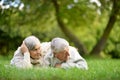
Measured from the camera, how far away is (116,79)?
26.6ft

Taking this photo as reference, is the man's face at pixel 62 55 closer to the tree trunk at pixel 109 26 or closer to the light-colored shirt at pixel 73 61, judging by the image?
the light-colored shirt at pixel 73 61

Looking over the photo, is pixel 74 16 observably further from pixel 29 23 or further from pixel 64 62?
pixel 64 62

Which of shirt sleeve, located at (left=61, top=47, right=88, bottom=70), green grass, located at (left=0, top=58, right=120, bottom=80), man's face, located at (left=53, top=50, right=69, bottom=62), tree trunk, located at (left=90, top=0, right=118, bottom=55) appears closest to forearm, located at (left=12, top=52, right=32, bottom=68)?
man's face, located at (left=53, top=50, right=69, bottom=62)

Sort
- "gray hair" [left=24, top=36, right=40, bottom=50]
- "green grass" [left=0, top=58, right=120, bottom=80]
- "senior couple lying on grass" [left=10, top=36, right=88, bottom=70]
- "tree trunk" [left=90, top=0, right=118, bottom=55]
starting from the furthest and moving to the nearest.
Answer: "tree trunk" [left=90, top=0, right=118, bottom=55] → "gray hair" [left=24, top=36, right=40, bottom=50] → "senior couple lying on grass" [left=10, top=36, right=88, bottom=70] → "green grass" [left=0, top=58, right=120, bottom=80]

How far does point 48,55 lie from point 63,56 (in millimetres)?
468

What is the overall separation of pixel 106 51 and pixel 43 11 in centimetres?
2130

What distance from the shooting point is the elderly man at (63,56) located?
9742 mm

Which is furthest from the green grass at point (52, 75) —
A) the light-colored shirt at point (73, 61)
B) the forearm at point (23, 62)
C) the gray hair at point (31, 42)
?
the gray hair at point (31, 42)

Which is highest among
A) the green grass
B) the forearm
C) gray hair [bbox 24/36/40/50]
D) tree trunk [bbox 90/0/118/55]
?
gray hair [bbox 24/36/40/50]

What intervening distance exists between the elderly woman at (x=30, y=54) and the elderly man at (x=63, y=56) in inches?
8.1

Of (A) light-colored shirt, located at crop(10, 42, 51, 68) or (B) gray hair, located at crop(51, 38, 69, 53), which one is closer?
(B) gray hair, located at crop(51, 38, 69, 53)

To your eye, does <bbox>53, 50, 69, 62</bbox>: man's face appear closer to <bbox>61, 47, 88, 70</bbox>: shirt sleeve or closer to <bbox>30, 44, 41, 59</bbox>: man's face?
<bbox>61, 47, 88, 70</bbox>: shirt sleeve

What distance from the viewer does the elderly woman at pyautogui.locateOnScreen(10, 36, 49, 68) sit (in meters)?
10.1

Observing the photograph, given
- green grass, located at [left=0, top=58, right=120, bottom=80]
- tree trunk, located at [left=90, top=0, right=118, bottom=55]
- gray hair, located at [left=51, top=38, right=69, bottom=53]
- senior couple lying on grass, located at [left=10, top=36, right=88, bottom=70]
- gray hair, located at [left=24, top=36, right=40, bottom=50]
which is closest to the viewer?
green grass, located at [left=0, top=58, right=120, bottom=80]
